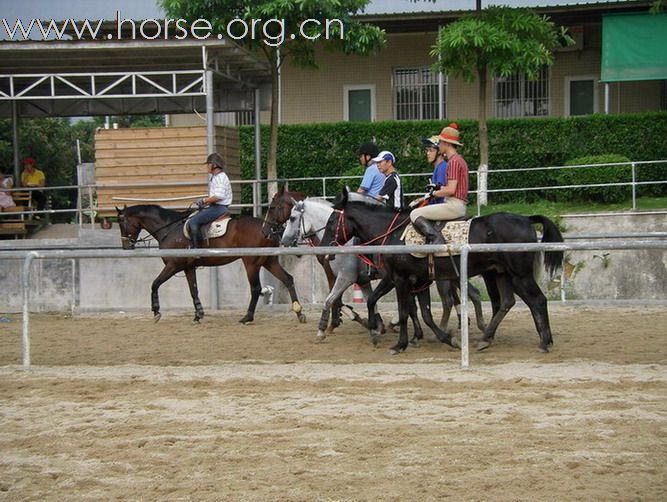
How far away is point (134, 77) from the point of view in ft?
60.2

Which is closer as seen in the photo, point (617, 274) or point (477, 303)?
point (477, 303)

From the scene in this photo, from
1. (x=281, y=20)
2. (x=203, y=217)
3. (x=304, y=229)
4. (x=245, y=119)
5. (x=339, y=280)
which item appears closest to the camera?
(x=339, y=280)

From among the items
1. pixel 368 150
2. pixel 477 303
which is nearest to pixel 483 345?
pixel 477 303

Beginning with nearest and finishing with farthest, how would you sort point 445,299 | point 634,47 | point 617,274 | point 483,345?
point 483,345 < point 445,299 < point 617,274 < point 634,47

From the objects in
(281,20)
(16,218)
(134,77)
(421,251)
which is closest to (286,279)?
(421,251)

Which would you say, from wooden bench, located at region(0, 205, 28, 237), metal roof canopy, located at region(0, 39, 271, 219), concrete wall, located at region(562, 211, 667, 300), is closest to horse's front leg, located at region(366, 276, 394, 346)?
concrete wall, located at region(562, 211, 667, 300)

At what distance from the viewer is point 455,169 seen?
11.5 metres

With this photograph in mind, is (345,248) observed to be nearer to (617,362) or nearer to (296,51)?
(617,362)

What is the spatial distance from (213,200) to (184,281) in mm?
2561

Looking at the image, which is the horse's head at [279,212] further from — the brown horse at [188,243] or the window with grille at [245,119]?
the window with grille at [245,119]

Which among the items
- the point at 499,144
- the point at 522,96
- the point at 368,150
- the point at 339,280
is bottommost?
the point at 339,280

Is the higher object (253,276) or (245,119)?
(245,119)

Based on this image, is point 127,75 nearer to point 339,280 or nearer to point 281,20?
point 281,20

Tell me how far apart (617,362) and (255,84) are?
45.4 feet
